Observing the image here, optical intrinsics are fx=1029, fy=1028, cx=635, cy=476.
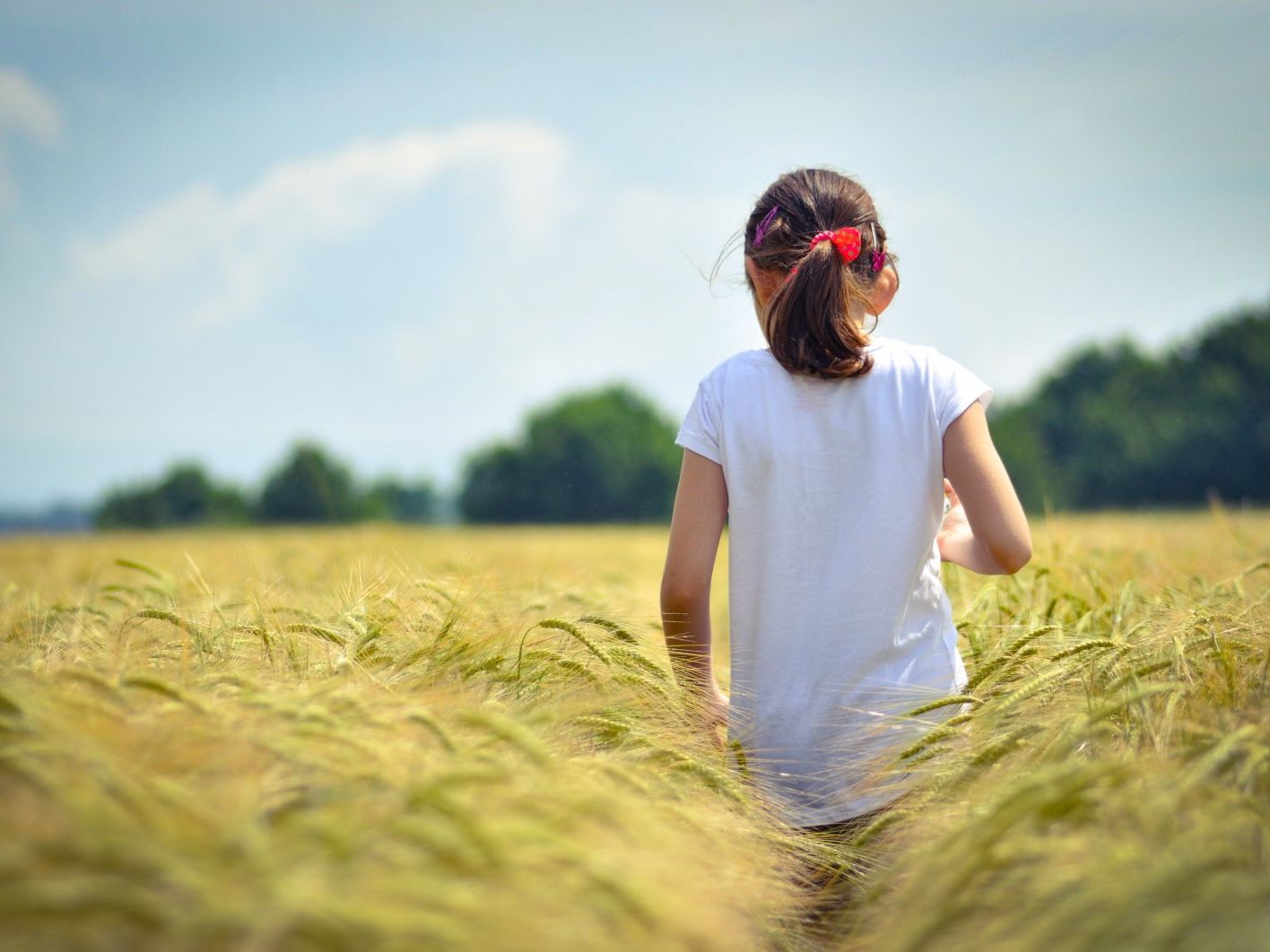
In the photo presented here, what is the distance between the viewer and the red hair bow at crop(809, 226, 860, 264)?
2.31 m

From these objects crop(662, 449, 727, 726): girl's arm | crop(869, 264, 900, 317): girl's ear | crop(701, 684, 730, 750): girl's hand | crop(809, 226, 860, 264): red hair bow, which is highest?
crop(809, 226, 860, 264): red hair bow

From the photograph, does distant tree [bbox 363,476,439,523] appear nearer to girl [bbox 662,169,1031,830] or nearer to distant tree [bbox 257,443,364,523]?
distant tree [bbox 257,443,364,523]

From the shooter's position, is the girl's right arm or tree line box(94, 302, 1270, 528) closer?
the girl's right arm

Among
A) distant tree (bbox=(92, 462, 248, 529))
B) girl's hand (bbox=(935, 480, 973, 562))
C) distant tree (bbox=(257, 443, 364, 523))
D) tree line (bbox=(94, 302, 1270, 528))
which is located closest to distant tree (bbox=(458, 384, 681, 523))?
tree line (bbox=(94, 302, 1270, 528))

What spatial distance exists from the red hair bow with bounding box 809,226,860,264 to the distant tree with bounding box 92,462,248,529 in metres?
52.3

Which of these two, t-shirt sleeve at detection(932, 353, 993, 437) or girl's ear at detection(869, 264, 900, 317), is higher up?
girl's ear at detection(869, 264, 900, 317)

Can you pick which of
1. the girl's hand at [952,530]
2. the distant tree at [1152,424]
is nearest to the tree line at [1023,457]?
the distant tree at [1152,424]

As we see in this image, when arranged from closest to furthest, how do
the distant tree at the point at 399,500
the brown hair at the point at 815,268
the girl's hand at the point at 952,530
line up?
the brown hair at the point at 815,268 < the girl's hand at the point at 952,530 < the distant tree at the point at 399,500

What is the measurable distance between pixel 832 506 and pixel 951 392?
14.2 inches

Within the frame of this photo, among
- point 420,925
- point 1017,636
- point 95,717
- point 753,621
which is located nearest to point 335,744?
point 95,717

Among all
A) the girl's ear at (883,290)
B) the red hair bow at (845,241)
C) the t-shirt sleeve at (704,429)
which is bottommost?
the t-shirt sleeve at (704,429)

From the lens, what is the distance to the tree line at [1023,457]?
43.3m

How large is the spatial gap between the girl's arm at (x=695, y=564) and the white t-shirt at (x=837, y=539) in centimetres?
5

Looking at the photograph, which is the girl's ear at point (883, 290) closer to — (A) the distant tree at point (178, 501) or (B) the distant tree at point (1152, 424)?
(B) the distant tree at point (1152, 424)
